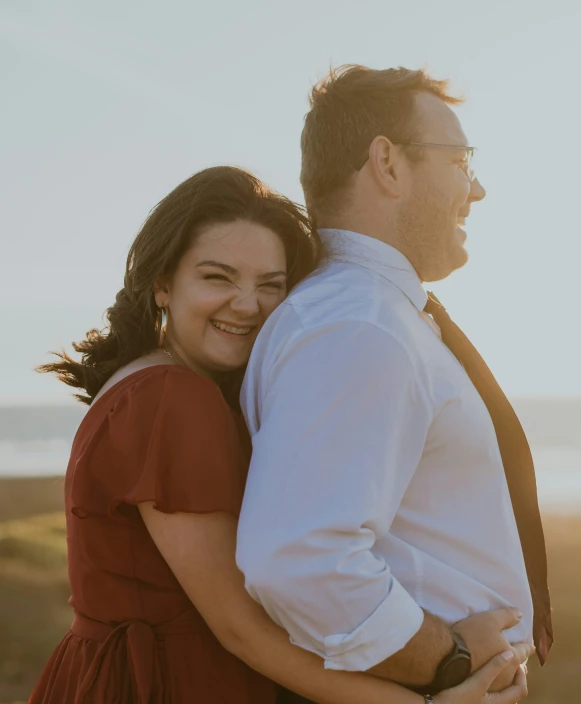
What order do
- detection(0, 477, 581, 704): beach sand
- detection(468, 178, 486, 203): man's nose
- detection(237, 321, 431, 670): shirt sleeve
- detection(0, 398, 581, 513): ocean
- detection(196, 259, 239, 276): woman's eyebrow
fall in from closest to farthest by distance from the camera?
detection(237, 321, 431, 670): shirt sleeve
detection(196, 259, 239, 276): woman's eyebrow
detection(468, 178, 486, 203): man's nose
detection(0, 477, 581, 704): beach sand
detection(0, 398, 581, 513): ocean

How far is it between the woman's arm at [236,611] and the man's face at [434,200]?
101cm

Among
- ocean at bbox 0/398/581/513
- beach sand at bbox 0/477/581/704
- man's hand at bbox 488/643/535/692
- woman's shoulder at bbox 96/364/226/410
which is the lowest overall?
ocean at bbox 0/398/581/513

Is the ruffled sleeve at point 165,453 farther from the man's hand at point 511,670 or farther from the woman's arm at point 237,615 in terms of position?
the man's hand at point 511,670

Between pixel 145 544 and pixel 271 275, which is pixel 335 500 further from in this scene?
pixel 271 275

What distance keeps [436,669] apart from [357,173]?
1351 mm

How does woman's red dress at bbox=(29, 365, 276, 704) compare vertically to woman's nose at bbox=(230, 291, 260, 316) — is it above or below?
below

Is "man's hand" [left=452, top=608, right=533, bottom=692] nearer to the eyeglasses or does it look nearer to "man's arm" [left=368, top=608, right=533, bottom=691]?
"man's arm" [left=368, top=608, right=533, bottom=691]

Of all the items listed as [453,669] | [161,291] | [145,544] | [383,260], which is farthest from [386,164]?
[453,669]

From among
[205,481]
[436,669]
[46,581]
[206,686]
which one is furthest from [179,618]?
[46,581]

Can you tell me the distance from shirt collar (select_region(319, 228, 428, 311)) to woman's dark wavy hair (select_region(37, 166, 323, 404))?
86mm

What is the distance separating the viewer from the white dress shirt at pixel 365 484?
1.72m

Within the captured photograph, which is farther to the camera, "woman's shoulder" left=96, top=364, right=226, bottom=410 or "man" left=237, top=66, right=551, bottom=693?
"woman's shoulder" left=96, top=364, right=226, bottom=410

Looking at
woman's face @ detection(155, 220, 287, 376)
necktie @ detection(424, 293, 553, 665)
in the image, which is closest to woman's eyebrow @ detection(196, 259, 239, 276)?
woman's face @ detection(155, 220, 287, 376)

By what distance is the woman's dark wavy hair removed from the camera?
2285 millimetres
